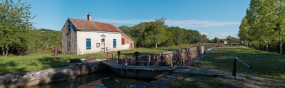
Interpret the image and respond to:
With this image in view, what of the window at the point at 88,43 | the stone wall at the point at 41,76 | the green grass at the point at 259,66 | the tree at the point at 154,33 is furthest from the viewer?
the tree at the point at 154,33

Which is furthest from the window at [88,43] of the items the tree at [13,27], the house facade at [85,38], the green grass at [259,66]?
the green grass at [259,66]

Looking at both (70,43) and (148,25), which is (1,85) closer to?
(70,43)

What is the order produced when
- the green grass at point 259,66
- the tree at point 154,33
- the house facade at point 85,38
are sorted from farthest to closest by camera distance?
1. the tree at point 154,33
2. the house facade at point 85,38
3. the green grass at point 259,66

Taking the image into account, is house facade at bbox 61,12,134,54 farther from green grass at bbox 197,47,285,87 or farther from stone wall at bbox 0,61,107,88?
green grass at bbox 197,47,285,87

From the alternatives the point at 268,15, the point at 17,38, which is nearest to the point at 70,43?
the point at 17,38

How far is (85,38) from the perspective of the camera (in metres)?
19.0

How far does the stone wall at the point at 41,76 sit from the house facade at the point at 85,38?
931cm

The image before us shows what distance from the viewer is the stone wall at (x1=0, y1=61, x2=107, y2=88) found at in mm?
7094

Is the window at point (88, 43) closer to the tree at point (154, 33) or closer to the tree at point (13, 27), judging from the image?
the tree at point (13, 27)

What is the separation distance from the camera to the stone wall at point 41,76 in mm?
7094

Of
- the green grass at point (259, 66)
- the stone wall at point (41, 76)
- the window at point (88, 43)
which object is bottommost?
the stone wall at point (41, 76)

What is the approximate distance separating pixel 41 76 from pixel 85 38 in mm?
11493

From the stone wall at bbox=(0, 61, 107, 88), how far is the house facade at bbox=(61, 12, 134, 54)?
9312 mm

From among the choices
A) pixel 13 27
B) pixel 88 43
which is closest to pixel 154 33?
pixel 88 43
